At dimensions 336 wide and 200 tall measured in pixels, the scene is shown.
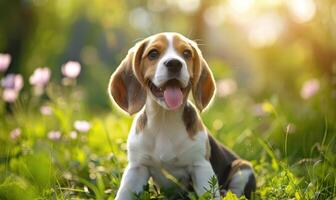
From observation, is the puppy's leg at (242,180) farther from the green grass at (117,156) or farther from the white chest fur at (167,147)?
the white chest fur at (167,147)

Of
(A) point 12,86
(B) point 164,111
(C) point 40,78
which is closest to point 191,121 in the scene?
(B) point 164,111

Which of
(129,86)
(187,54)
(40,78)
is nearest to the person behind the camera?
(187,54)

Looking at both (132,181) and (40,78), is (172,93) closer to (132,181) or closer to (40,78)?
(132,181)

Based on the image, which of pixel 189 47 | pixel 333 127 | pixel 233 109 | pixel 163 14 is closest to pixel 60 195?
pixel 189 47

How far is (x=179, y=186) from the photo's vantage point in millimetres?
4457

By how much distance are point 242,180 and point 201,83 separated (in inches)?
32.6

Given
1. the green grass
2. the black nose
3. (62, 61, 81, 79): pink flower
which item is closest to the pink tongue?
the black nose

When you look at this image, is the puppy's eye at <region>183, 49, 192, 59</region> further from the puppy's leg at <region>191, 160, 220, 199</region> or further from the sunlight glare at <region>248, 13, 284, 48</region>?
the sunlight glare at <region>248, 13, 284, 48</region>

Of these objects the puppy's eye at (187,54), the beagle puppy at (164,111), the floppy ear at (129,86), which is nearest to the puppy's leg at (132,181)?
the beagle puppy at (164,111)

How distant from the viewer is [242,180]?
4617 mm

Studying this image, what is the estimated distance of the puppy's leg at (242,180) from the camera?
4629mm

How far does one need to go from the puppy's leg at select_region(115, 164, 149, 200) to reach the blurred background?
50.4 inches

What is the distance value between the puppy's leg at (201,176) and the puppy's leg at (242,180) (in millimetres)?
438

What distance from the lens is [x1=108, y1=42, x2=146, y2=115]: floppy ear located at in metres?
4.41
